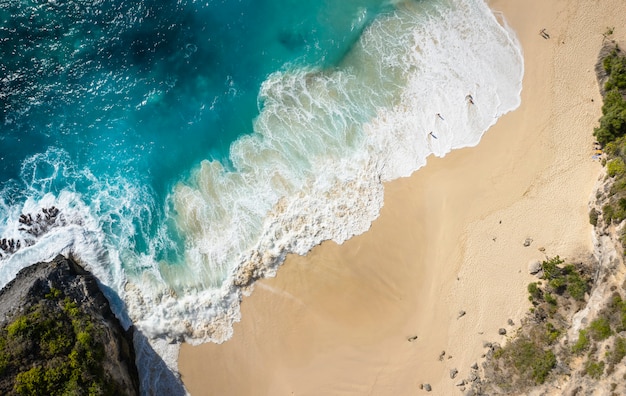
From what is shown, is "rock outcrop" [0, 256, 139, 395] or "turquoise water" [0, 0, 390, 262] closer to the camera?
"rock outcrop" [0, 256, 139, 395]

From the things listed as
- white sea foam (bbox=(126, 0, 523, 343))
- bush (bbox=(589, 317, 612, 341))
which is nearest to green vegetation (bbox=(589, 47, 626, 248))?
white sea foam (bbox=(126, 0, 523, 343))

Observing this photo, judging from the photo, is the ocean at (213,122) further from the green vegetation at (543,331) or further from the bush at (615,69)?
the green vegetation at (543,331)

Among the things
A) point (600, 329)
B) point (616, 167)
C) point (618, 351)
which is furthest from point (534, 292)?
point (616, 167)

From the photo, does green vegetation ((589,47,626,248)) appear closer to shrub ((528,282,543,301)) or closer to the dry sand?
the dry sand

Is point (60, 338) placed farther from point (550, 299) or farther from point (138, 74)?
point (550, 299)

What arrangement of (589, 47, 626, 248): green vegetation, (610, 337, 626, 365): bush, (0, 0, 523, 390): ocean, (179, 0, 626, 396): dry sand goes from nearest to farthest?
(610, 337, 626, 365): bush, (589, 47, 626, 248): green vegetation, (179, 0, 626, 396): dry sand, (0, 0, 523, 390): ocean

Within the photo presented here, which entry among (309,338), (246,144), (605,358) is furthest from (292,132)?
(605,358)

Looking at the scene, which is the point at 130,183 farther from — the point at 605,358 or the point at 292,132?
the point at 605,358
